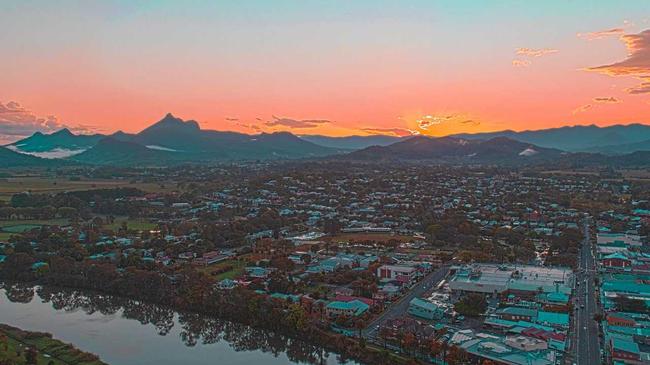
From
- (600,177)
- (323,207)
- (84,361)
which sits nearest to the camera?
(84,361)

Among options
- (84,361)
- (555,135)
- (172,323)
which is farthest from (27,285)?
(555,135)

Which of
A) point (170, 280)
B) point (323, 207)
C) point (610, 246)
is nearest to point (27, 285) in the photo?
point (170, 280)

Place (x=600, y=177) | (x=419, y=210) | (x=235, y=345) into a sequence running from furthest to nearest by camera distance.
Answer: (x=600, y=177), (x=419, y=210), (x=235, y=345)

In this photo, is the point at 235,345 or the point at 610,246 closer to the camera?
the point at 235,345

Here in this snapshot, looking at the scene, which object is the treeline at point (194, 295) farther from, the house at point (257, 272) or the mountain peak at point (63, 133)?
the mountain peak at point (63, 133)

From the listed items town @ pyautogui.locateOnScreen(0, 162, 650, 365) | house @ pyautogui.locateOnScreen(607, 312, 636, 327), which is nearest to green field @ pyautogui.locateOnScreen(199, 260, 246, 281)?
town @ pyautogui.locateOnScreen(0, 162, 650, 365)

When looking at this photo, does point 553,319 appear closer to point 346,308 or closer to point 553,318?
point 553,318

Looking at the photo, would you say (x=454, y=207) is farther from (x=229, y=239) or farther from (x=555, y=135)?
(x=555, y=135)
